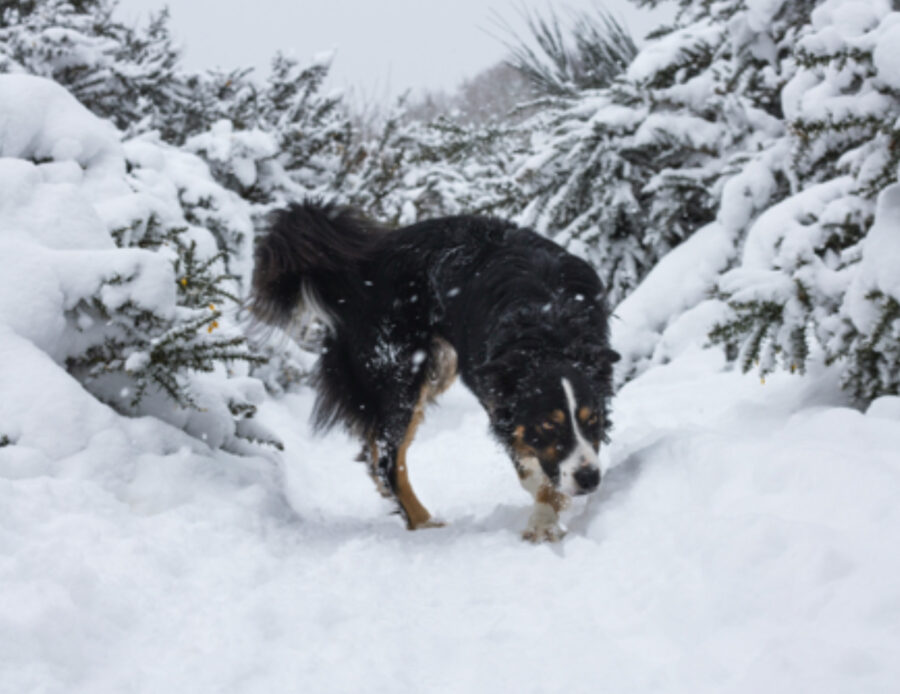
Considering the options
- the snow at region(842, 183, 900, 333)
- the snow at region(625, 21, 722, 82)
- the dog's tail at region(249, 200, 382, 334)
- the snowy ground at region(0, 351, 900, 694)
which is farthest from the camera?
the snow at region(625, 21, 722, 82)

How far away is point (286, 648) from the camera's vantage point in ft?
6.08

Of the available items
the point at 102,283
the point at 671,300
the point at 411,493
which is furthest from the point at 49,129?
the point at 671,300

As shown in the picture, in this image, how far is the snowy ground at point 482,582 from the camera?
1605mm

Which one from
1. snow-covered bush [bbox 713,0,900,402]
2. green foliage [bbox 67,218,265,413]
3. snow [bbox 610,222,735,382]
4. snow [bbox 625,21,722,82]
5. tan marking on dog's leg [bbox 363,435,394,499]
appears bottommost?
tan marking on dog's leg [bbox 363,435,394,499]

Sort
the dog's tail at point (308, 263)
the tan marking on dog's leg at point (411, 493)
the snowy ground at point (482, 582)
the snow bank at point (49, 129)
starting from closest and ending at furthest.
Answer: the snowy ground at point (482, 582), the snow bank at point (49, 129), the tan marking on dog's leg at point (411, 493), the dog's tail at point (308, 263)

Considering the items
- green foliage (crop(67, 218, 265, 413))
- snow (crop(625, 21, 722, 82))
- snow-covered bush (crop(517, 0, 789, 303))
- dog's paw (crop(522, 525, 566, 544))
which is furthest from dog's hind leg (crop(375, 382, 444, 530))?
snow (crop(625, 21, 722, 82))

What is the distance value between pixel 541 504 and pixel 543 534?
272 mm

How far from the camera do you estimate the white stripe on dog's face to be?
310cm

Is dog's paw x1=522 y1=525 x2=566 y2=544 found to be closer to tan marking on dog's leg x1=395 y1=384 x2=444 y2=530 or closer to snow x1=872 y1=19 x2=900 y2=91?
tan marking on dog's leg x1=395 y1=384 x2=444 y2=530

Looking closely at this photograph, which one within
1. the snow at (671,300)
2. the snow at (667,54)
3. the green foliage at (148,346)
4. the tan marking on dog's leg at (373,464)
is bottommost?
the tan marking on dog's leg at (373,464)

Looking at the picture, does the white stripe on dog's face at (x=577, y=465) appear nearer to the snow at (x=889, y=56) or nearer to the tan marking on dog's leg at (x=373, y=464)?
the tan marking on dog's leg at (x=373, y=464)

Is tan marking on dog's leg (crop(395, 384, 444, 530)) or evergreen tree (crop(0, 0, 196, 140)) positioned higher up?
evergreen tree (crop(0, 0, 196, 140))

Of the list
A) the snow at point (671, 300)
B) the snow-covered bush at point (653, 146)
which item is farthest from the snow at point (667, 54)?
the snow at point (671, 300)

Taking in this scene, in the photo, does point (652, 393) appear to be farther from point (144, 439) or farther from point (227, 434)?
point (144, 439)
